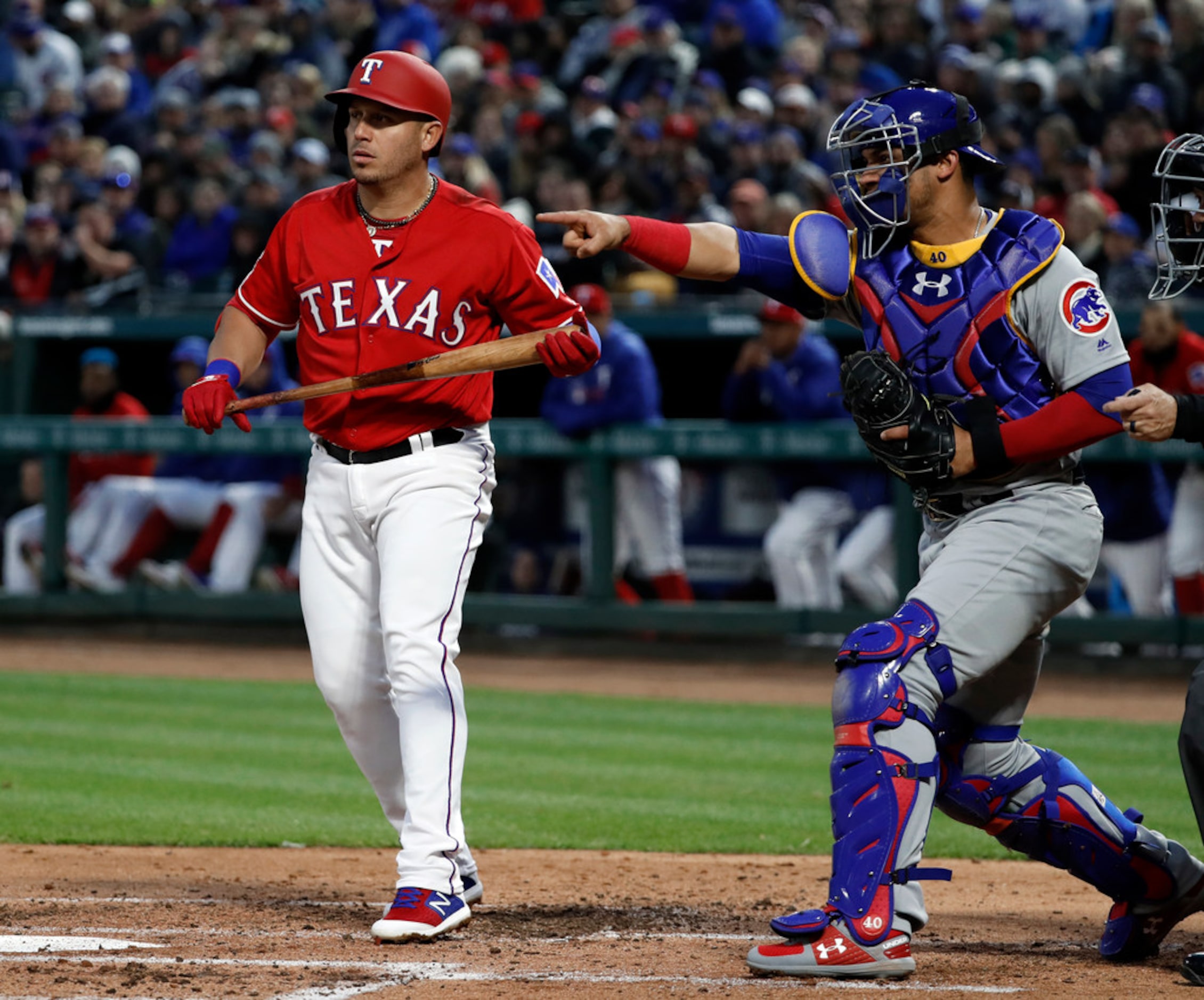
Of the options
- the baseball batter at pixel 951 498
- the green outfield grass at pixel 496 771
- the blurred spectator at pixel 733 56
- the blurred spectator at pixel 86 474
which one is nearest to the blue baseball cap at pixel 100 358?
the blurred spectator at pixel 86 474

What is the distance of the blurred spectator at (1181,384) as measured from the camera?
347 inches

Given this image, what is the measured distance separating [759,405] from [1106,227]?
2.12 metres

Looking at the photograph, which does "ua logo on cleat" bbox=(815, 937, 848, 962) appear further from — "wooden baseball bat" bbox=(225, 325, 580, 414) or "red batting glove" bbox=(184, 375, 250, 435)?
"red batting glove" bbox=(184, 375, 250, 435)

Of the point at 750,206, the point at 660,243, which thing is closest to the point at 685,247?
the point at 660,243

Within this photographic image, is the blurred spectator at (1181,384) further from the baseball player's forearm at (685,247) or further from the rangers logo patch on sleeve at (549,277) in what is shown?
the baseball player's forearm at (685,247)

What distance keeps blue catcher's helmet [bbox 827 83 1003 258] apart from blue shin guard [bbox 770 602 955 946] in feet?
2.84

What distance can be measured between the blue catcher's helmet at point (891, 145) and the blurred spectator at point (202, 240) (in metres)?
9.94

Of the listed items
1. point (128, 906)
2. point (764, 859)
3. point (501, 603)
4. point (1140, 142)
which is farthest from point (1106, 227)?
point (128, 906)

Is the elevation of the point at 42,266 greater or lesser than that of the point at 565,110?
lesser

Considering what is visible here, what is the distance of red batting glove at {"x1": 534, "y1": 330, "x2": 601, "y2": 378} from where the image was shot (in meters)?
4.16

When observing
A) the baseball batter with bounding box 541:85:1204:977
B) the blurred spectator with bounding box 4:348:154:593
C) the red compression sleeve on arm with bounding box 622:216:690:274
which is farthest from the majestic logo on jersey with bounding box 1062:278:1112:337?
the blurred spectator with bounding box 4:348:154:593

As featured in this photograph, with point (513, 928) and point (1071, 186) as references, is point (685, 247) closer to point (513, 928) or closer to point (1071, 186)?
point (513, 928)

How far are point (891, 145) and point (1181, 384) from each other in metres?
5.43

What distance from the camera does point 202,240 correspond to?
1346cm
